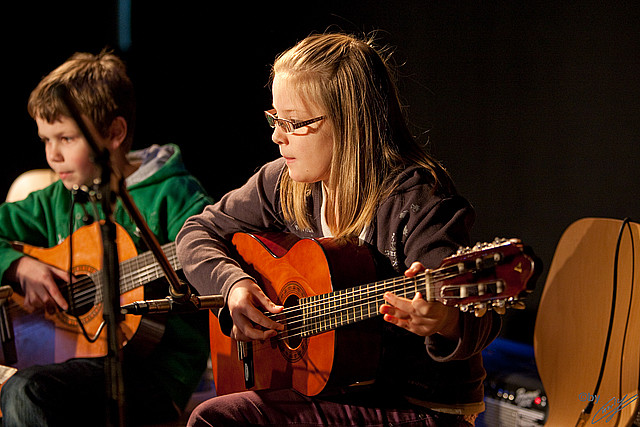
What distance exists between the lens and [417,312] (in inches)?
56.7

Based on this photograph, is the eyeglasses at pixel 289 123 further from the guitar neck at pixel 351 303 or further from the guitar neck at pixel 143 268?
the guitar neck at pixel 143 268

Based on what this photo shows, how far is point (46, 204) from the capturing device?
285 centimetres

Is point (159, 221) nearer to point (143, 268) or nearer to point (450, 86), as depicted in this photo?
point (143, 268)

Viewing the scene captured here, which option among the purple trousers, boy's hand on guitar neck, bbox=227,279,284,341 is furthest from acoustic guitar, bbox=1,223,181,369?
the purple trousers

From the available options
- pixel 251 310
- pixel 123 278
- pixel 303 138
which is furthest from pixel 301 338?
pixel 123 278

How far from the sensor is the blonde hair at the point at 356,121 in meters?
1.80

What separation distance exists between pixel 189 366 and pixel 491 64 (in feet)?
5.61

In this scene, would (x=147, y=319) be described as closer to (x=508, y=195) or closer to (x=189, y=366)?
(x=189, y=366)

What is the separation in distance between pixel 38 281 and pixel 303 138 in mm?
1377

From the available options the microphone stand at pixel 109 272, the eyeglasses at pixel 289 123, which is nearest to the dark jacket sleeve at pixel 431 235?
the eyeglasses at pixel 289 123

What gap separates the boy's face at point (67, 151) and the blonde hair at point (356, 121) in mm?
1153

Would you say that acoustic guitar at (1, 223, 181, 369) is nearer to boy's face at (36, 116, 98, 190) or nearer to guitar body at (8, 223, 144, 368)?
guitar body at (8, 223, 144, 368)

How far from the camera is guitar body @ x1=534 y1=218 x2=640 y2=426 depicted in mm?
1869

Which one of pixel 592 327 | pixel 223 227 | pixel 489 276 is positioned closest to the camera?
pixel 489 276
